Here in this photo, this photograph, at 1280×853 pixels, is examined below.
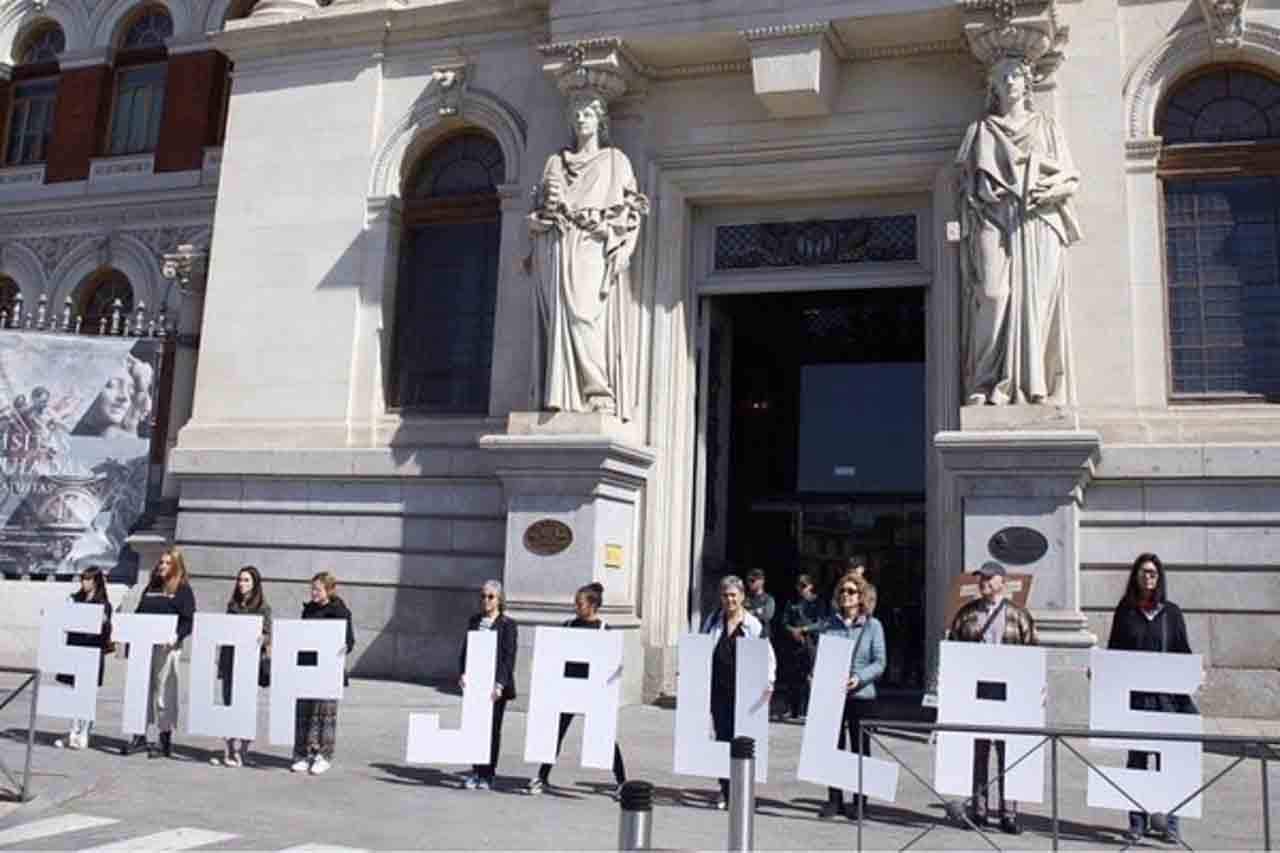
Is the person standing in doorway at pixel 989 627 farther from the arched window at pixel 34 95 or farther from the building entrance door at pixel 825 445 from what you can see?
the arched window at pixel 34 95

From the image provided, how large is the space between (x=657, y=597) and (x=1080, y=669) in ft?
18.4

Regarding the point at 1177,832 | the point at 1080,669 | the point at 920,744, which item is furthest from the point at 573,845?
the point at 1080,669

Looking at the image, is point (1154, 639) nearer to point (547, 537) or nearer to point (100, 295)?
point (547, 537)

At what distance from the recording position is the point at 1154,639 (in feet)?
31.3

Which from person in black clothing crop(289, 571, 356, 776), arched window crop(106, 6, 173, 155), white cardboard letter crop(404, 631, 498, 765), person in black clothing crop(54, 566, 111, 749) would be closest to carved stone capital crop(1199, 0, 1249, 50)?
white cardboard letter crop(404, 631, 498, 765)

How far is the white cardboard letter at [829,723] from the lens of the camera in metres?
9.12

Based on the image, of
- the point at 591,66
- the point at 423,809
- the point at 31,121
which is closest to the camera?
the point at 423,809

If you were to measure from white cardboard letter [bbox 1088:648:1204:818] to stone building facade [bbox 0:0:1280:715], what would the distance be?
424 cm

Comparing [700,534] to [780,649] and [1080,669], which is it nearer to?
[780,649]

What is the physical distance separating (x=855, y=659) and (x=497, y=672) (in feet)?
10.5

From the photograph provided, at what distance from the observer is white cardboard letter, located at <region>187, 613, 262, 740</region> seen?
11.1 metres

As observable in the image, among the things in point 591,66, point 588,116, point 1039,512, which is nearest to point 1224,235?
point 1039,512

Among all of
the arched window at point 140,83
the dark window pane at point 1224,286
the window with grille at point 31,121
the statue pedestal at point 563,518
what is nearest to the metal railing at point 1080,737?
the statue pedestal at point 563,518

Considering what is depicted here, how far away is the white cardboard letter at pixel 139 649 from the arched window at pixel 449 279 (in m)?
7.00
